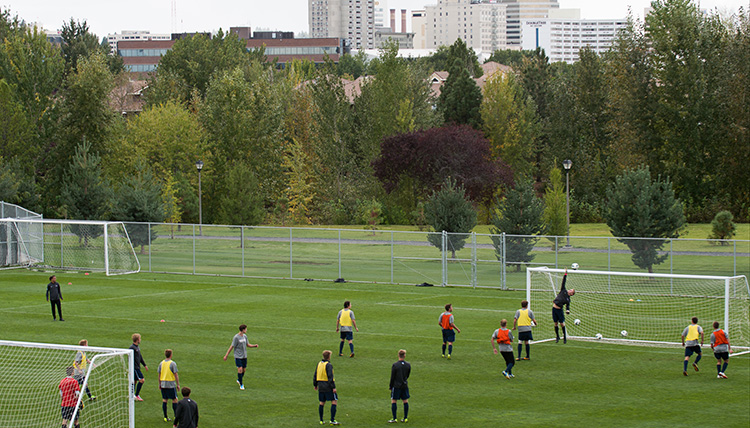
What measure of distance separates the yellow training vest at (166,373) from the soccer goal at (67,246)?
25.7 m

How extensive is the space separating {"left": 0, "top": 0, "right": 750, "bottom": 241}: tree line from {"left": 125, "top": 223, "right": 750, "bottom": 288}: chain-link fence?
383 inches

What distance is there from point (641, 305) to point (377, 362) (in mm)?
13000

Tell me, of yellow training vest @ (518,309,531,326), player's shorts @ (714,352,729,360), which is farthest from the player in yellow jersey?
yellow training vest @ (518,309,531,326)

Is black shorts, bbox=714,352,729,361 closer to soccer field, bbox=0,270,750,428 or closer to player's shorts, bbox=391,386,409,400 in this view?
soccer field, bbox=0,270,750,428

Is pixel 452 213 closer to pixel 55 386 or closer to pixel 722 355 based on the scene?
pixel 722 355

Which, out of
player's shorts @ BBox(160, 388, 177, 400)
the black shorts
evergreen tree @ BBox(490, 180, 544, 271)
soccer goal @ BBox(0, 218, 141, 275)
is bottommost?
player's shorts @ BBox(160, 388, 177, 400)

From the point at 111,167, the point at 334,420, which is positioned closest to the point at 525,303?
the point at 334,420

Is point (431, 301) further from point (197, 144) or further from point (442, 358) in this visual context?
point (197, 144)

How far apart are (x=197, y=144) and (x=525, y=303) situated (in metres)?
47.6

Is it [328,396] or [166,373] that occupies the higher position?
[166,373]

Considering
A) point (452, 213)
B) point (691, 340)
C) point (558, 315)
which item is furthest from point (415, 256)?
point (691, 340)

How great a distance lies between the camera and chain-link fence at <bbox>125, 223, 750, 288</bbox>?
3512 cm

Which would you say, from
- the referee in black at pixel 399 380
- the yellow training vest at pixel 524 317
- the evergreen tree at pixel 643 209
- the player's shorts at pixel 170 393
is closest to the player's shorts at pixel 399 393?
the referee in black at pixel 399 380

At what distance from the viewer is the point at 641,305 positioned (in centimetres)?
3019
